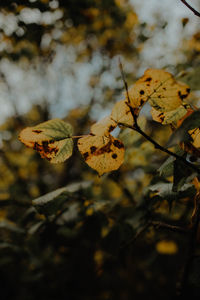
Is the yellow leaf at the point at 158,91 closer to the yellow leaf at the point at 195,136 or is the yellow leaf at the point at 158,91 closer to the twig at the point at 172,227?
the yellow leaf at the point at 195,136

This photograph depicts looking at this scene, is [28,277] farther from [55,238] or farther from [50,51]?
[50,51]

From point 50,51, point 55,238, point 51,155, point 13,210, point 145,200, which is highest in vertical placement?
point 50,51

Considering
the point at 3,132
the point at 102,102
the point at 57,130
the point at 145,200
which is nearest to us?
the point at 57,130

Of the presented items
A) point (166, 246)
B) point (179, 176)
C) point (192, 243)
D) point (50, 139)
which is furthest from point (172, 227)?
point (166, 246)

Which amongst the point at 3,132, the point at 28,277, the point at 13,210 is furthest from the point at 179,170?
the point at 3,132

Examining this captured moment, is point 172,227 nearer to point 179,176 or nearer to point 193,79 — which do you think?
point 179,176

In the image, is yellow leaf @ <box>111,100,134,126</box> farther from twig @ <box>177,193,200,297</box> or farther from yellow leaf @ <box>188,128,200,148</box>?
twig @ <box>177,193,200,297</box>

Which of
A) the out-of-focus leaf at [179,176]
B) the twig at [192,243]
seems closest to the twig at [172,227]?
the twig at [192,243]

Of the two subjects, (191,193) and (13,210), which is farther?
(13,210)
